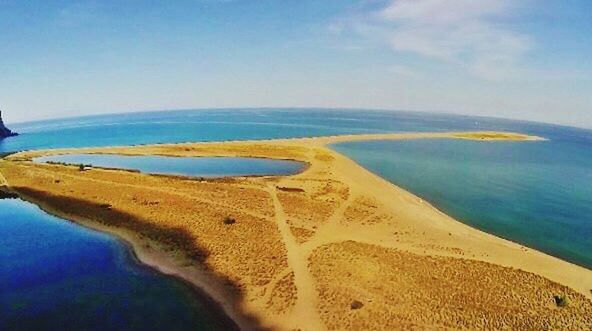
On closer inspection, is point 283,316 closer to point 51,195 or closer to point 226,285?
point 226,285

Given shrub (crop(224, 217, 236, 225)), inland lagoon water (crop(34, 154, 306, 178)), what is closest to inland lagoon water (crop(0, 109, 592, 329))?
shrub (crop(224, 217, 236, 225))

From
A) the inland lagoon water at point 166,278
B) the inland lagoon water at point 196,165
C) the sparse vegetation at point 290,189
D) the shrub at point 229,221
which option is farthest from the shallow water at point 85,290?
the inland lagoon water at point 196,165

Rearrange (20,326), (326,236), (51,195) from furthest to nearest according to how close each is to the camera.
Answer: (51,195)
(326,236)
(20,326)

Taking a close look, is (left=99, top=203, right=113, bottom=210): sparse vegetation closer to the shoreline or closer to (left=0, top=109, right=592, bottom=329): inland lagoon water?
the shoreline

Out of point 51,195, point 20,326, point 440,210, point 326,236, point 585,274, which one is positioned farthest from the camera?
point 51,195

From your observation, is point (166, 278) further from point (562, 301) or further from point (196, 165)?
point (196, 165)

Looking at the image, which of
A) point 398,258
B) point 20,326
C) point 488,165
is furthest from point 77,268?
point 488,165

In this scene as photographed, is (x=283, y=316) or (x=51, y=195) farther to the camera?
(x=51, y=195)
